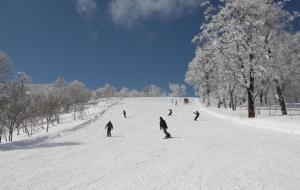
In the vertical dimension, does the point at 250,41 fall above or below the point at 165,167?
above

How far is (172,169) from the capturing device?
13.3m

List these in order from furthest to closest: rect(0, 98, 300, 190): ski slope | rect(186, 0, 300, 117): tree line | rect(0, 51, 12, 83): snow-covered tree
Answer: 1. rect(186, 0, 300, 117): tree line
2. rect(0, 51, 12, 83): snow-covered tree
3. rect(0, 98, 300, 190): ski slope

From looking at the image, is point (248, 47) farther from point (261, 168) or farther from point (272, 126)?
point (261, 168)

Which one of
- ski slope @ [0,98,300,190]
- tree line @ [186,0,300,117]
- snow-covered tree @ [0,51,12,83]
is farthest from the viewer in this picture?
tree line @ [186,0,300,117]

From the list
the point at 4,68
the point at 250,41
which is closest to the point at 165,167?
the point at 4,68

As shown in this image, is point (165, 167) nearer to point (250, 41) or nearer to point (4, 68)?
point (4, 68)

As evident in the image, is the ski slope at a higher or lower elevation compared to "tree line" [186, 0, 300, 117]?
lower

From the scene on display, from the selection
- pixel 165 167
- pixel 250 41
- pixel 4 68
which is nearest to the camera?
pixel 165 167

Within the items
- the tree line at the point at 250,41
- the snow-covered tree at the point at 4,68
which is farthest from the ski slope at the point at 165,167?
the tree line at the point at 250,41

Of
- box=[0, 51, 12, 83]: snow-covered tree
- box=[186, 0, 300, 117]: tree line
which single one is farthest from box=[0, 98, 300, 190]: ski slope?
box=[186, 0, 300, 117]: tree line

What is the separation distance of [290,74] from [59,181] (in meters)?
35.6

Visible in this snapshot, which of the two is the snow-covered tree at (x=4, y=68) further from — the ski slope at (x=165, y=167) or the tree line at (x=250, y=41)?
the tree line at (x=250, y=41)

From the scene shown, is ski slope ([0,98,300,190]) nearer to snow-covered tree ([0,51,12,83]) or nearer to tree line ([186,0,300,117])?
snow-covered tree ([0,51,12,83])

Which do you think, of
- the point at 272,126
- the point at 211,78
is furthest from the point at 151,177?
the point at 211,78
